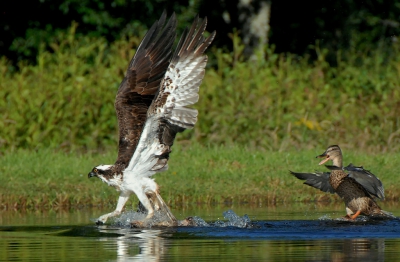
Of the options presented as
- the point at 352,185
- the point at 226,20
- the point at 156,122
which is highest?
the point at 226,20

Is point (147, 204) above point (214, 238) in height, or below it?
above

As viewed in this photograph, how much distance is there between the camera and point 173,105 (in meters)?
10.7

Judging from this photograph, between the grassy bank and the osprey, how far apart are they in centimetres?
178

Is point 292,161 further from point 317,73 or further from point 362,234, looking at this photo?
point 362,234

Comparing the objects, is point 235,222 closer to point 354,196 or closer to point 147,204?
point 147,204

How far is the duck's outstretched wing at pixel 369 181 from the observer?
1078 centimetres

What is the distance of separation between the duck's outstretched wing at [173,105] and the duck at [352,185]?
1440 mm

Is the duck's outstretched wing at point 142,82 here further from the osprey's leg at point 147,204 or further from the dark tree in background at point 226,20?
the dark tree in background at point 226,20

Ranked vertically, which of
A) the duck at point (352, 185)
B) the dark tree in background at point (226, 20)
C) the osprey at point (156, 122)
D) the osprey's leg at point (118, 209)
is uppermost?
the dark tree in background at point (226, 20)

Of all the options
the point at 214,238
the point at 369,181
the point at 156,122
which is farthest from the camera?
the point at 369,181

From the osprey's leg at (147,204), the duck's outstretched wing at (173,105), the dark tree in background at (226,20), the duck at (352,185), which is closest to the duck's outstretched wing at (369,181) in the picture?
the duck at (352,185)

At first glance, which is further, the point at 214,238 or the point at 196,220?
the point at 196,220

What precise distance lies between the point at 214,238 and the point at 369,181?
2.17 metres

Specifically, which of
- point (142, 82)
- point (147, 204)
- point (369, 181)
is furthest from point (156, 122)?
point (369, 181)
